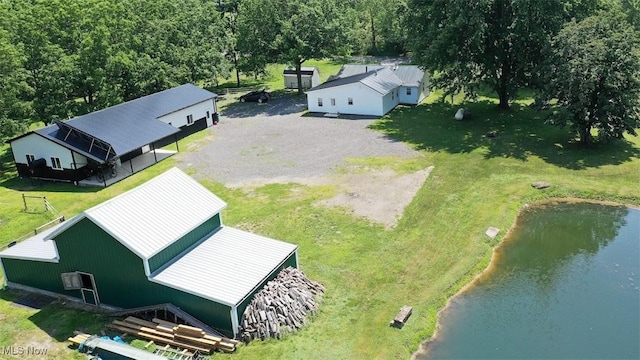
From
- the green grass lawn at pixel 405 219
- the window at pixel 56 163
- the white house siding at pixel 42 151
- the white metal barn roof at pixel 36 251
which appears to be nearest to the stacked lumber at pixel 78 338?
the green grass lawn at pixel 405 219

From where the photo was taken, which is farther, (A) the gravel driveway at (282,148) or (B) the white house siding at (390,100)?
(B) the white house siding at (390,100)

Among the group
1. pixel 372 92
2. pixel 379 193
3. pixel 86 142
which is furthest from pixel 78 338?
pixel 372 92

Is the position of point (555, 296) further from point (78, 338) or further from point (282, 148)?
point (282, 148)

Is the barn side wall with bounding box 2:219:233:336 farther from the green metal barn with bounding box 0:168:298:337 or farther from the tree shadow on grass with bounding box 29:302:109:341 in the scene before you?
the tree shadow on grass with bounding box 29:302:109:341

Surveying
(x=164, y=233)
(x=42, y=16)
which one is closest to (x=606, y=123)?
(x=164, y=233)

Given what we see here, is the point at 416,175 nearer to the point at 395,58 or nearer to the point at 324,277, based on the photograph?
the point at 324,277

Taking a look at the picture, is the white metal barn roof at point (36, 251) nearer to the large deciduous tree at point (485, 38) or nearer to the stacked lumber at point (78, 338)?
the stacked lumber at point (78, 338)
